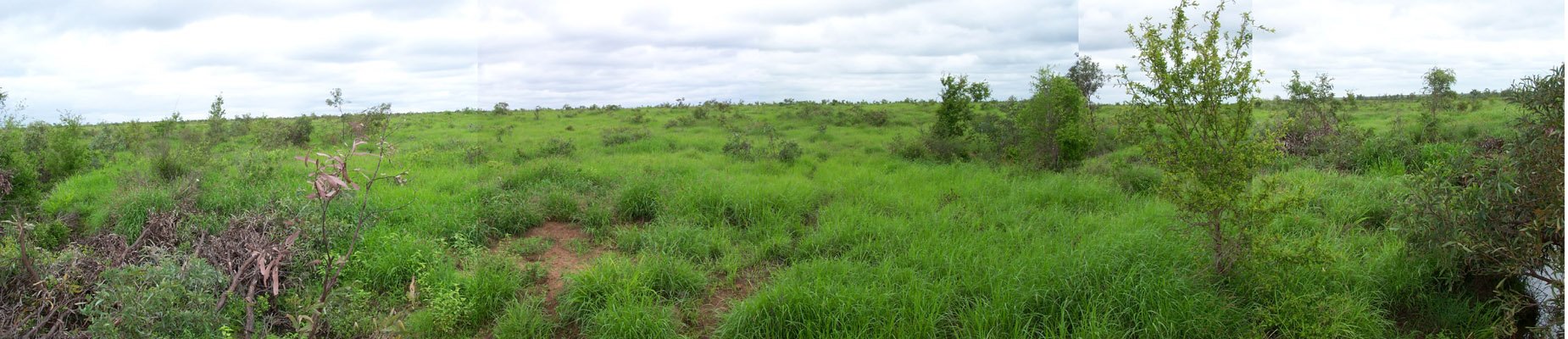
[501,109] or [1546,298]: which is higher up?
[501,109]

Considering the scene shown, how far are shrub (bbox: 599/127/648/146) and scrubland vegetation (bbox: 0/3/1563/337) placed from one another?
196cm

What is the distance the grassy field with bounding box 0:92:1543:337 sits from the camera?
13.6 ft

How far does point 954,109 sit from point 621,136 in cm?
510

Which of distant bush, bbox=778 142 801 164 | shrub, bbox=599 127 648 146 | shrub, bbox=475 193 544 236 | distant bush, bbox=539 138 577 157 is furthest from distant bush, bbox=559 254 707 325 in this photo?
shrub, bbox=599 127 648 146

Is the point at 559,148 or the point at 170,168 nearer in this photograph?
the point at 170,168

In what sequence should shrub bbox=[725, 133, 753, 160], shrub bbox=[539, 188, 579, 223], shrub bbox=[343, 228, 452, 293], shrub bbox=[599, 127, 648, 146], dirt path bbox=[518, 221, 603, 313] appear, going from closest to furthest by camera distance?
dirt path bbox=[518, 221, 603, 313]
shrub bbox=[343, 228, 452, 293]
shrub bbox=[539, 188, 579, 223]
shrub bbox=[725, 133, 753, 160]
shrub bbox=[599, 127, 648, 146]

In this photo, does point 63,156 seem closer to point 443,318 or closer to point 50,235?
point 50,235

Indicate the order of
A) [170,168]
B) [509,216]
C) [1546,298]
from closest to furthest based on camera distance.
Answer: [1546,298] → [509,216] → [170,168]

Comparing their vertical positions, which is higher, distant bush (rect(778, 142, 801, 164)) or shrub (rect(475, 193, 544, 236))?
distant bush (rect(778, 142, 801, 164))

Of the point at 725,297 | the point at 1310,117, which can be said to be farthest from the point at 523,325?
the point at 1310,117

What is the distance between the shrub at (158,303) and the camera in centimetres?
382

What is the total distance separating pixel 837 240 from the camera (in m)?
5.79

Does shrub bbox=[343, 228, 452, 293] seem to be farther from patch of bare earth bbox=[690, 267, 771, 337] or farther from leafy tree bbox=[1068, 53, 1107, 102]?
leafy tree bbox=[1068, 53, 1107, 102]

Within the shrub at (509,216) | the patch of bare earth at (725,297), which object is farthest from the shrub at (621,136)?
the patch of bare earth at (725,297)
